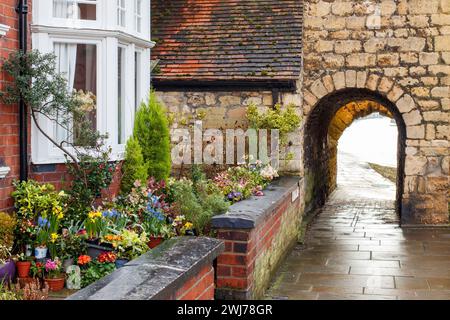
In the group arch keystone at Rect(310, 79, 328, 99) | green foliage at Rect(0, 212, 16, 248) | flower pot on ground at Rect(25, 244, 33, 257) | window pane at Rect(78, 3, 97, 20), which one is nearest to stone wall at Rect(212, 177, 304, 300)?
flower pot on ground at Rect(25, 244, 33, 257)

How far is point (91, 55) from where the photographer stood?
752cm

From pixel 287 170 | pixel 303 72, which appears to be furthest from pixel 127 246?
pixel 303 72

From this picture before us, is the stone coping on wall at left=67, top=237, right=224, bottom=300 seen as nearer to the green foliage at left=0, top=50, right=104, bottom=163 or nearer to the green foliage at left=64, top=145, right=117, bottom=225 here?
the green foliage at left=64, top=145, right=117, bottom=225

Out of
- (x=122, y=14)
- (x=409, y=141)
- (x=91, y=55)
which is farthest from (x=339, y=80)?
(x=91, y=55)

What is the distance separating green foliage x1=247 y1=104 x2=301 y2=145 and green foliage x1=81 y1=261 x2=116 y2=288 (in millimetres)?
5614

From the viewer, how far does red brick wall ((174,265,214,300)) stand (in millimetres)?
4422

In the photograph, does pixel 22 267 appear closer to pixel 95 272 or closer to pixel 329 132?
pixel 95 272

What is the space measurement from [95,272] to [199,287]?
1.60m

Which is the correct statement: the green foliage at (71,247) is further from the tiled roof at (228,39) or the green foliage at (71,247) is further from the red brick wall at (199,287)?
the tiled roof at (228,39)

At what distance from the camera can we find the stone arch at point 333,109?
467 inches

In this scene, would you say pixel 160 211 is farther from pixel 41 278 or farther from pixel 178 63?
pixel 178 63

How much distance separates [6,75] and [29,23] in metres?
0.70

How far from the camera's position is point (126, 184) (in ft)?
25.9

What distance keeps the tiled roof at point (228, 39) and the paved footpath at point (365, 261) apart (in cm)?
289
